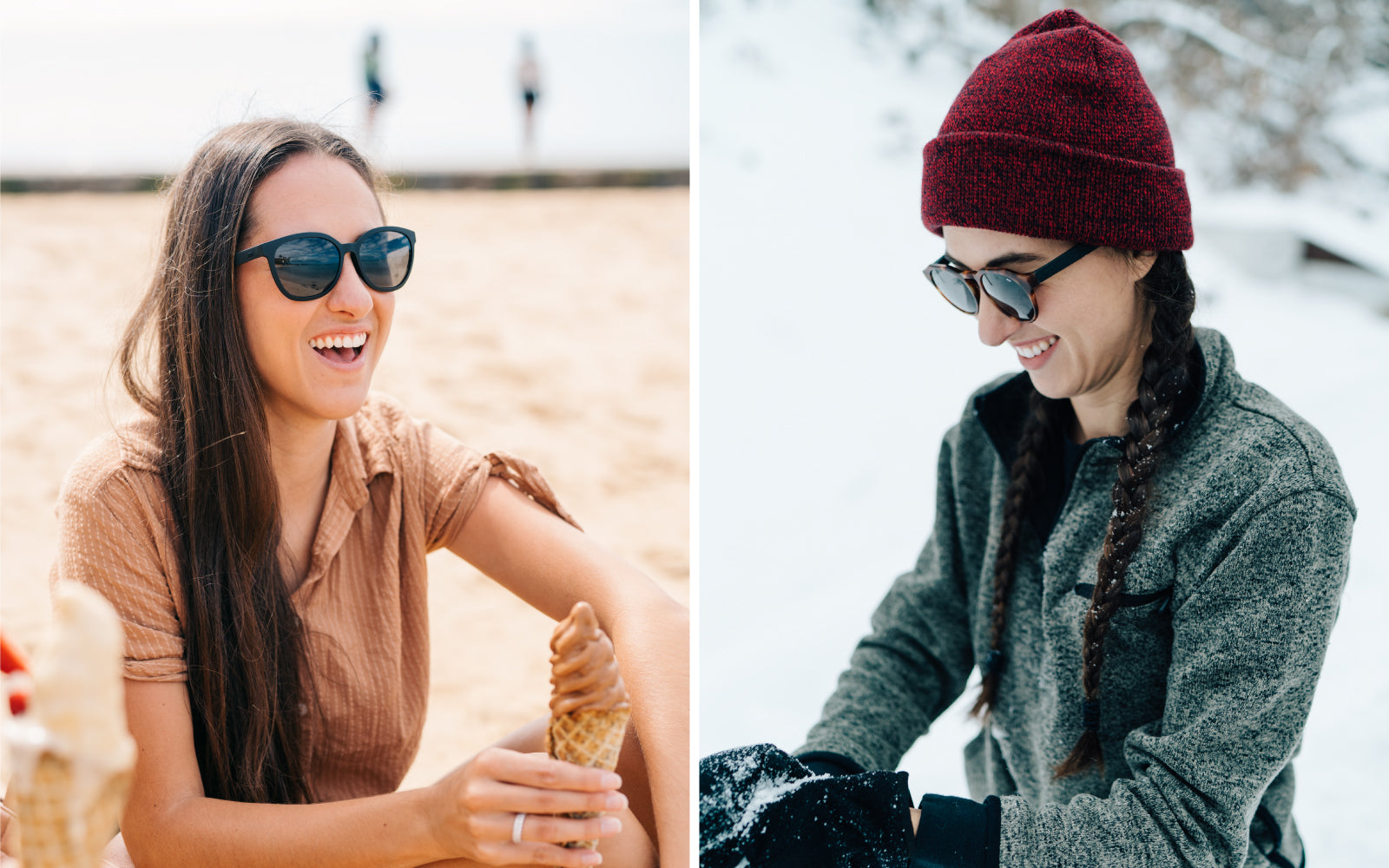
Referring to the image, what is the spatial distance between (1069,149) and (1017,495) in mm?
599

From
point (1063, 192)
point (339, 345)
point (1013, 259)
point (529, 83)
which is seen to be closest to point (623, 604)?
point (339, 345)

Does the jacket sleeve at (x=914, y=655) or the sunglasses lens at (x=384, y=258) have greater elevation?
the sunglasses lens at (x=384, y=258)

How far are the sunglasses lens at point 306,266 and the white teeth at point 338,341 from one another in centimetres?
8

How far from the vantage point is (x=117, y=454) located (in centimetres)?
166

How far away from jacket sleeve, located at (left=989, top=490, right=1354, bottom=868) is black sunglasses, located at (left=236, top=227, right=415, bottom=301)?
1230mm

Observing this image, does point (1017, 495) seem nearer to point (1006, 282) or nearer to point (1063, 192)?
point (1006, 282)

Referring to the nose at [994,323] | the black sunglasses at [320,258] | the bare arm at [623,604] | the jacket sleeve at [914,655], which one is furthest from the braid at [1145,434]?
the black sunglasses at [320,258]

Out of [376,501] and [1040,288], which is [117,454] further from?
[1040,288]

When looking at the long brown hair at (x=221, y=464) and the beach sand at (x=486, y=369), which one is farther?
the beach sand at (x=486, y=369)

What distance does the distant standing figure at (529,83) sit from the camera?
11.5 metres

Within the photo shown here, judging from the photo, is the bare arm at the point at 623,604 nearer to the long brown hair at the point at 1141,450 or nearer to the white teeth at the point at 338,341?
the white teeth at the point at 338,341

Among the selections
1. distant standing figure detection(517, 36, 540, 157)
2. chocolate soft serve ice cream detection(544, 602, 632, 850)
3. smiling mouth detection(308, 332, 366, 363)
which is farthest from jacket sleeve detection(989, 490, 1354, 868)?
distant standing figure detection(517, 36, 540, 157)

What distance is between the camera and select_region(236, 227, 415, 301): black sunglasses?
167cm

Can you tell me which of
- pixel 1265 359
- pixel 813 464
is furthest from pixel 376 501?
pixel 1265 359
